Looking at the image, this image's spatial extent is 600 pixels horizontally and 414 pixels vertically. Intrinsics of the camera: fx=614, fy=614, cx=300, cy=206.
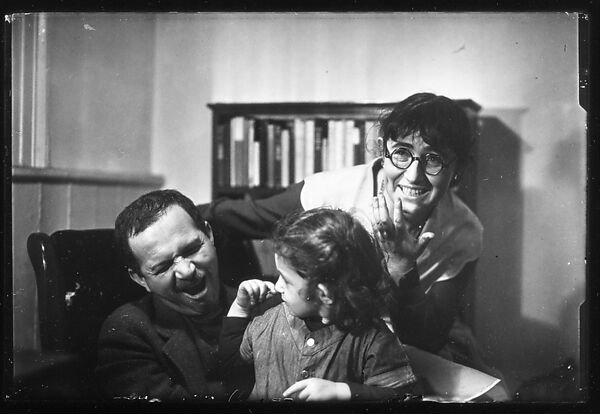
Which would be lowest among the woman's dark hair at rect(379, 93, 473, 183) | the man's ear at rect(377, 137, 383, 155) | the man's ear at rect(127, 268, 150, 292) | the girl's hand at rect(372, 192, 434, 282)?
the man's ear at rect(127, 268, 150, 292)

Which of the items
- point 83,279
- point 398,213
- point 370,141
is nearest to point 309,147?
point 370,141

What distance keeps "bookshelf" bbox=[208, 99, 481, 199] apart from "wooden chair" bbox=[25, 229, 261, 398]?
15cm

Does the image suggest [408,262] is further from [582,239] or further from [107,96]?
[107,96]

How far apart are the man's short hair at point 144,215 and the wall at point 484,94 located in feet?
0.10

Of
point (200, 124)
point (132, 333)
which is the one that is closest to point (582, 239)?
point (200, 124)

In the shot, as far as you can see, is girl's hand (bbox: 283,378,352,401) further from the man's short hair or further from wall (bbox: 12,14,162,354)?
wall (bbox: 12,14,162,354)

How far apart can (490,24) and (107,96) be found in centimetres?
85

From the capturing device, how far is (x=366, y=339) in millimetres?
1261

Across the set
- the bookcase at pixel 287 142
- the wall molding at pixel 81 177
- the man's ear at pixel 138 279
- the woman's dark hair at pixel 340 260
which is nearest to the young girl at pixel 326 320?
the woman's dark hair at pixel 340 260

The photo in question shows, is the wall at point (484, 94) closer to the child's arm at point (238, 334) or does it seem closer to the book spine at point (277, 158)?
the book spine at point (277, 158)

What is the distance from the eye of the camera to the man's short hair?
1308 mm

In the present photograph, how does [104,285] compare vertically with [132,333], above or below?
above

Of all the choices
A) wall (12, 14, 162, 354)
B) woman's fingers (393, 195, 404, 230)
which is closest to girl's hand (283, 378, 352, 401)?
woman's fingers (393, 195, 404, 230)
